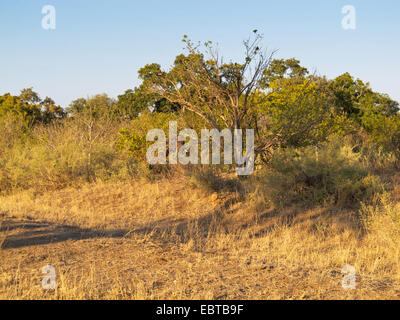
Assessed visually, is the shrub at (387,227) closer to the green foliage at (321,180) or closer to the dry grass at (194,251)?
the dry grass at (194,251)

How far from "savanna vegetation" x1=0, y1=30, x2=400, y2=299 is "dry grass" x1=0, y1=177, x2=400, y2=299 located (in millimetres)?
30

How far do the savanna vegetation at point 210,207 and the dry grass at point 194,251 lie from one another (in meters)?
0.03

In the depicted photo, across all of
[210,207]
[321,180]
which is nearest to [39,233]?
[210,207]

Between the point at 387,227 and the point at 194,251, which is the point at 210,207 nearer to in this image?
the point at 194,251

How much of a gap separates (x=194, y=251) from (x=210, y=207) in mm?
3503

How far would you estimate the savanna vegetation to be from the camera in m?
5.20

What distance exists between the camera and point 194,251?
6867 mm

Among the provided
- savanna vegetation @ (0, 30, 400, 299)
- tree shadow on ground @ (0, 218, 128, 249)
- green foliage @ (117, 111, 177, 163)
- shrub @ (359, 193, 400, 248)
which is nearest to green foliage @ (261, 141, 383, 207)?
savanna vegetation @ (0, 30, 400, 299)

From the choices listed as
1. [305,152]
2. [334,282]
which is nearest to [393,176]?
[305,152]

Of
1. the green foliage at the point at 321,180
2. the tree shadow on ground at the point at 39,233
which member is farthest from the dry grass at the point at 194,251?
the green foliage at the point at 321,180

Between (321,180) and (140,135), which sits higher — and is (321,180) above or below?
below

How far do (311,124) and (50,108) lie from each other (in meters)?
26.5

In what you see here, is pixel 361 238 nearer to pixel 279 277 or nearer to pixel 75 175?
pixel 279 277

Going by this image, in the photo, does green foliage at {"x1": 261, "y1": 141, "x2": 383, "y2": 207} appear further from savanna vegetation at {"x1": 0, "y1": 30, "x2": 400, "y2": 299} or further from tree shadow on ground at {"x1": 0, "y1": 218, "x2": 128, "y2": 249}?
tree shadow on ground at {"x1": 0, "y1": 218, "x2": 128, "y2": 249}
